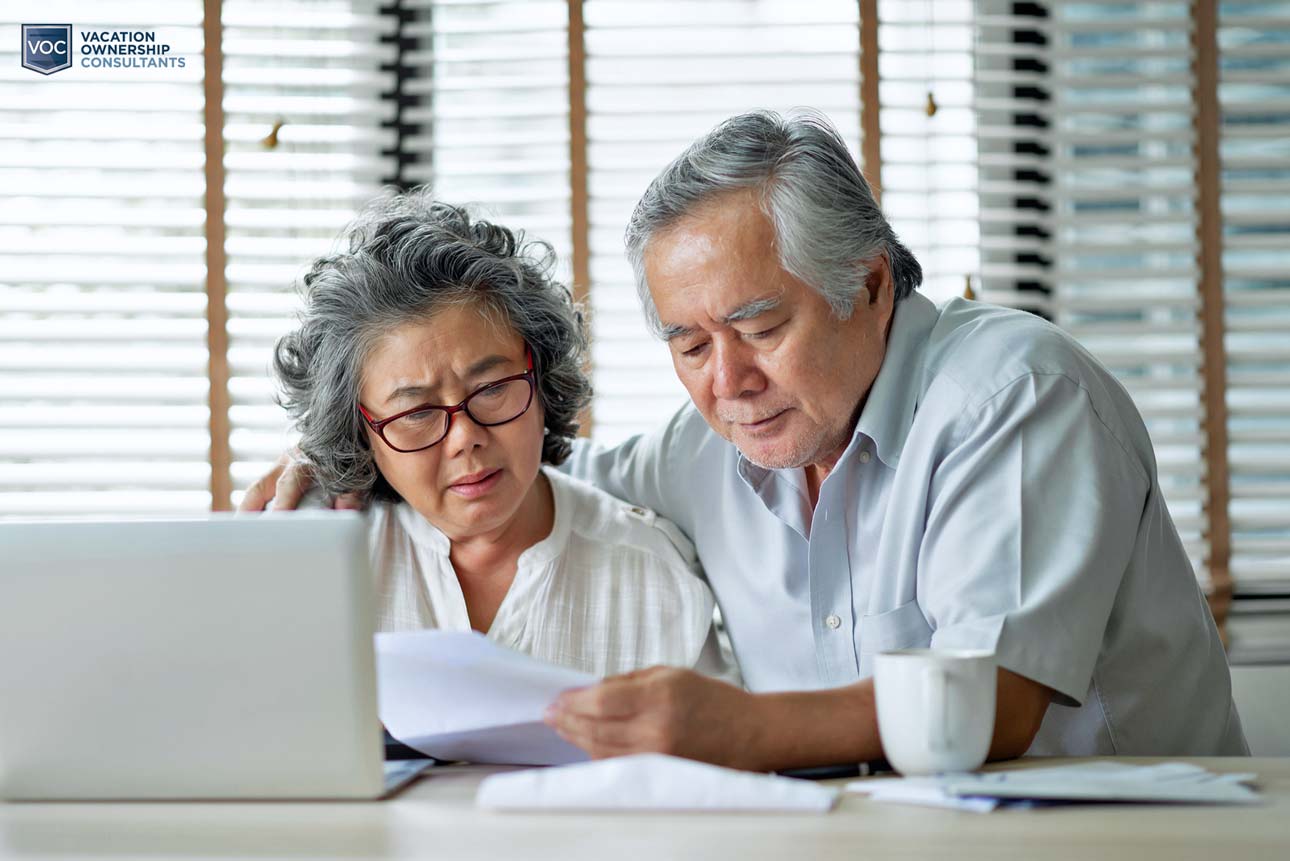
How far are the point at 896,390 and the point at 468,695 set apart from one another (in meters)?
0.85

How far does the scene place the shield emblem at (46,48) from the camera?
291cm

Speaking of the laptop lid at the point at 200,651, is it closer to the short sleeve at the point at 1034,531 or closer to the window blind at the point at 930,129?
the short sleeve at the point at 1034,531

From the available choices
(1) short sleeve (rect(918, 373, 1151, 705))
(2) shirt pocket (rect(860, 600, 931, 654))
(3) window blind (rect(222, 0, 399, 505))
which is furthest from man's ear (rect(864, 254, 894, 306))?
(3) window blind (rect(222, 0, 399, 505))

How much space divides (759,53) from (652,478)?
135 cm

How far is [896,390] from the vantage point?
1774 mm

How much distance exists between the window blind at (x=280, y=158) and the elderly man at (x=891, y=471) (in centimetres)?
131

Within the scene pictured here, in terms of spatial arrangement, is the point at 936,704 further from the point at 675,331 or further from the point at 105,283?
the point at 105,283

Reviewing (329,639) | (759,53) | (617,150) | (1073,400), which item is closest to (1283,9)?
(759,53)

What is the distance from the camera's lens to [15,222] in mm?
2877

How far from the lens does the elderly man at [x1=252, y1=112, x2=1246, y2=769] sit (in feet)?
4.71

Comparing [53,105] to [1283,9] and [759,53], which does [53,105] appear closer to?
[759,53]

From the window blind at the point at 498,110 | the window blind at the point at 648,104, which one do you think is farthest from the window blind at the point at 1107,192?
the window blind at the point at 498,110

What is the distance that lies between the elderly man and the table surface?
347 millimetres

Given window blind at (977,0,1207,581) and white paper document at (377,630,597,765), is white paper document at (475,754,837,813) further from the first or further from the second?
window blind at (977,0,1207,581)
